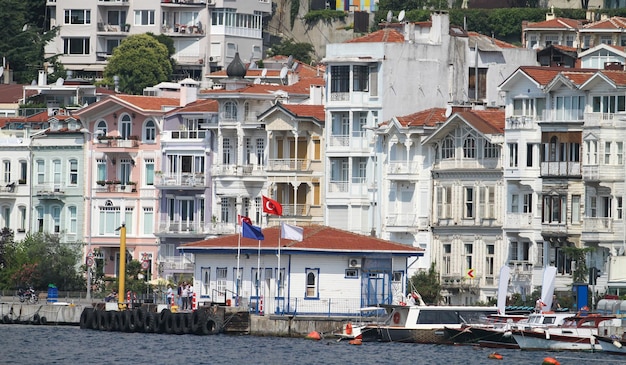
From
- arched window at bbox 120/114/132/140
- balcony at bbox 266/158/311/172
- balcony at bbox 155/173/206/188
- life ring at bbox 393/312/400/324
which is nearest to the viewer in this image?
life ring at bbox 393/312/400/324

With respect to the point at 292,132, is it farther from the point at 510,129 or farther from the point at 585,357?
the point at 585,357

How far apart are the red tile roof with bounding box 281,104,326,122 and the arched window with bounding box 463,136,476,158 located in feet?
33.7

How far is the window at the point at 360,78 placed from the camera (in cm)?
11794

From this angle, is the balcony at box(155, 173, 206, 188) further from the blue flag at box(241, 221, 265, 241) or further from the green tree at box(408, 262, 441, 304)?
the blue flag at box(241, 221, 265, 241)

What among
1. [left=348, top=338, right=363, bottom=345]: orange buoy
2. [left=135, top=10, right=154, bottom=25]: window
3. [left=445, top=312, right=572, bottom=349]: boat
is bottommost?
[left=348, top=338, right=363, bottom=345]: orange buoy

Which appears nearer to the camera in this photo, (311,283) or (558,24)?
(311,283)

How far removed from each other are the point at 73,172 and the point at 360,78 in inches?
855

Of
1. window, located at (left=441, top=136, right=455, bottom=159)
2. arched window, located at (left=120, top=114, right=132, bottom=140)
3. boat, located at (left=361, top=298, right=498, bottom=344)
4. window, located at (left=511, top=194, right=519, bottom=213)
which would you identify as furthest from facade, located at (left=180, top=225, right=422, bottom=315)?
arched window, located at (left=120, top=114, right=132, bottom=140)

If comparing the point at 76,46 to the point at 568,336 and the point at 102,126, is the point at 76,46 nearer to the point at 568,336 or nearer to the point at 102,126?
the point at 102,126

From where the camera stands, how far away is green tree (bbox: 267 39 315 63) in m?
172

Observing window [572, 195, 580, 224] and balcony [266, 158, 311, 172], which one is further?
balcony [266, 158, 311, 172]

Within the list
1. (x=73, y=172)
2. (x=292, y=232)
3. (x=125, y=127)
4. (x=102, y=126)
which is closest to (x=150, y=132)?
(x=125, y=127)

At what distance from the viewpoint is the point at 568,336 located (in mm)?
94625

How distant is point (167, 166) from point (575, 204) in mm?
28829
